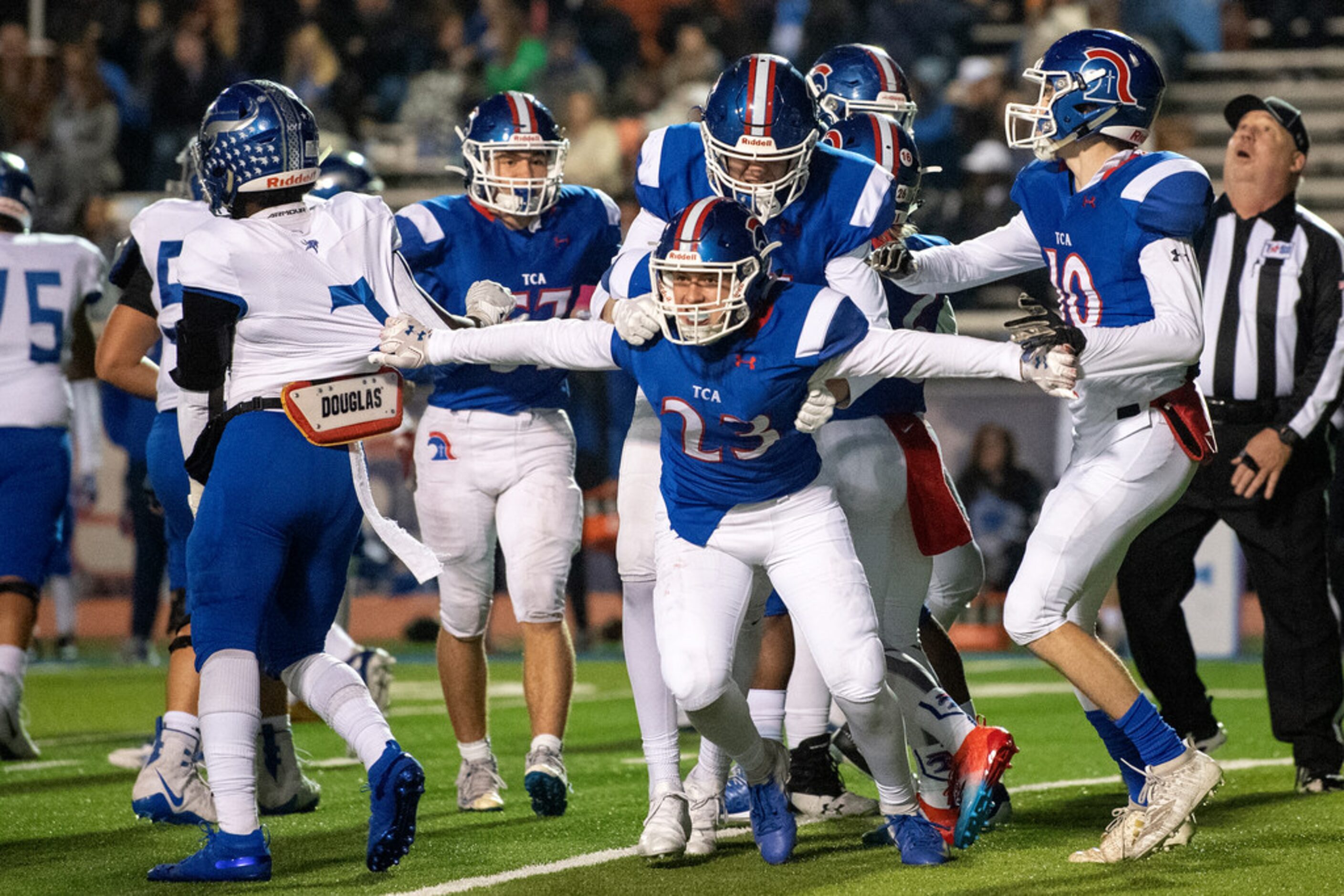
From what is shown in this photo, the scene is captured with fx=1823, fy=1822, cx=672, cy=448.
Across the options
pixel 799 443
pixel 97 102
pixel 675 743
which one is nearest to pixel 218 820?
pixel 675 743

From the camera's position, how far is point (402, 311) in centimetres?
416

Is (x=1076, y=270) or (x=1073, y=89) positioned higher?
(x=1073, y=89)

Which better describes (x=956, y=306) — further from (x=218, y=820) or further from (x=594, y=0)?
(x=218, y=820)

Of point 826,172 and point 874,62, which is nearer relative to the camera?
point 826,172

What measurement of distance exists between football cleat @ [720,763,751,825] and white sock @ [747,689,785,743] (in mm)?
247

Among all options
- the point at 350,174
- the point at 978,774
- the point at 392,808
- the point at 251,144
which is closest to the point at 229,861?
the point at 392,808

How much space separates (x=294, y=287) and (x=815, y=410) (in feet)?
3.84

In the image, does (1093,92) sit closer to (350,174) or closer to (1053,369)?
(1053,369)

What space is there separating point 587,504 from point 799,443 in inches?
227

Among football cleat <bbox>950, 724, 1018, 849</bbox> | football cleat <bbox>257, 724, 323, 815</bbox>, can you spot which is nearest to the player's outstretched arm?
football cleat <bbox>950, 724, 1018, 849</bbox>

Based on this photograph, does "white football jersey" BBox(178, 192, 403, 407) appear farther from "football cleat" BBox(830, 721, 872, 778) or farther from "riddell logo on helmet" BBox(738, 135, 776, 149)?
"football cleat" BBox(830, 721, 872, 778)

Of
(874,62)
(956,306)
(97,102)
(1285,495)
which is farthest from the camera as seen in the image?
(97,102)

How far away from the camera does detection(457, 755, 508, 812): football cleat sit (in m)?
4.98

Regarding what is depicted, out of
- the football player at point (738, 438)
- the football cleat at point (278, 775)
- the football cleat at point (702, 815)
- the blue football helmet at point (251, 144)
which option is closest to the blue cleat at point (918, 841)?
the football player at point (738, 438)
